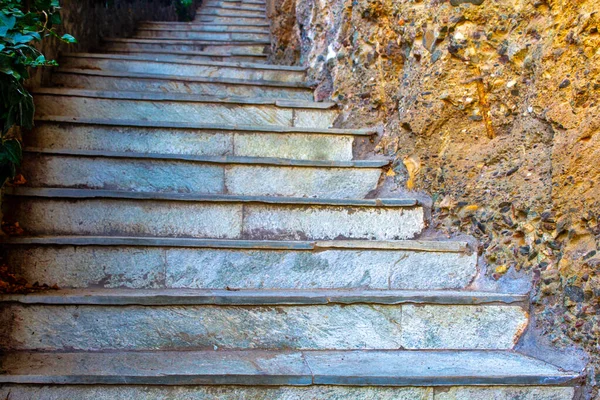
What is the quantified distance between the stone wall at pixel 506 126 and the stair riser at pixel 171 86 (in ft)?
2.00

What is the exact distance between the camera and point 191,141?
2.61 meters

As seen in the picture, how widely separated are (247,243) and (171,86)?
1507 millimetres

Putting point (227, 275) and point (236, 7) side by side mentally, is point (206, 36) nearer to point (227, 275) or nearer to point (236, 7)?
point (236, 7)

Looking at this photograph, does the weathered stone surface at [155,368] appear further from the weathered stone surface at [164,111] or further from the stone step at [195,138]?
the weathered stone surface at [164,111]

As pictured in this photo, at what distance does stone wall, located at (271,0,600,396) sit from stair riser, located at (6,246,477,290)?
0.75 feet

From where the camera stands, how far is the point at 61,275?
6.28 feet

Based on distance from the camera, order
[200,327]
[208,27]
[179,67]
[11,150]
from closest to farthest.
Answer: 1. [11,150]
2. [200,327]
3. [179,67]
4. [208,27]

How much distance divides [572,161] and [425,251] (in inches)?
22.7

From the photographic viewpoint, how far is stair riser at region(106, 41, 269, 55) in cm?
447

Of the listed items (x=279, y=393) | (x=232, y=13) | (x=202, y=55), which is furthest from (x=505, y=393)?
(x=232, y=13)

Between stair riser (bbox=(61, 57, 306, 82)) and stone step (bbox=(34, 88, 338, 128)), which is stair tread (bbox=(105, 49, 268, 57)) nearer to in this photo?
stair riser (bbox=(61, 57, 306, 82))

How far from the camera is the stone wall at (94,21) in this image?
319 cm

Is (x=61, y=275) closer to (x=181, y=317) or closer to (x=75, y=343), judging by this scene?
(x=75, y=343)

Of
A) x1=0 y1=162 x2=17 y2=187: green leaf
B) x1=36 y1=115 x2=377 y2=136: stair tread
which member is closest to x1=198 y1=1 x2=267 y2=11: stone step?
x1=36 y1=115 x2=377 y2=136: stair tread
